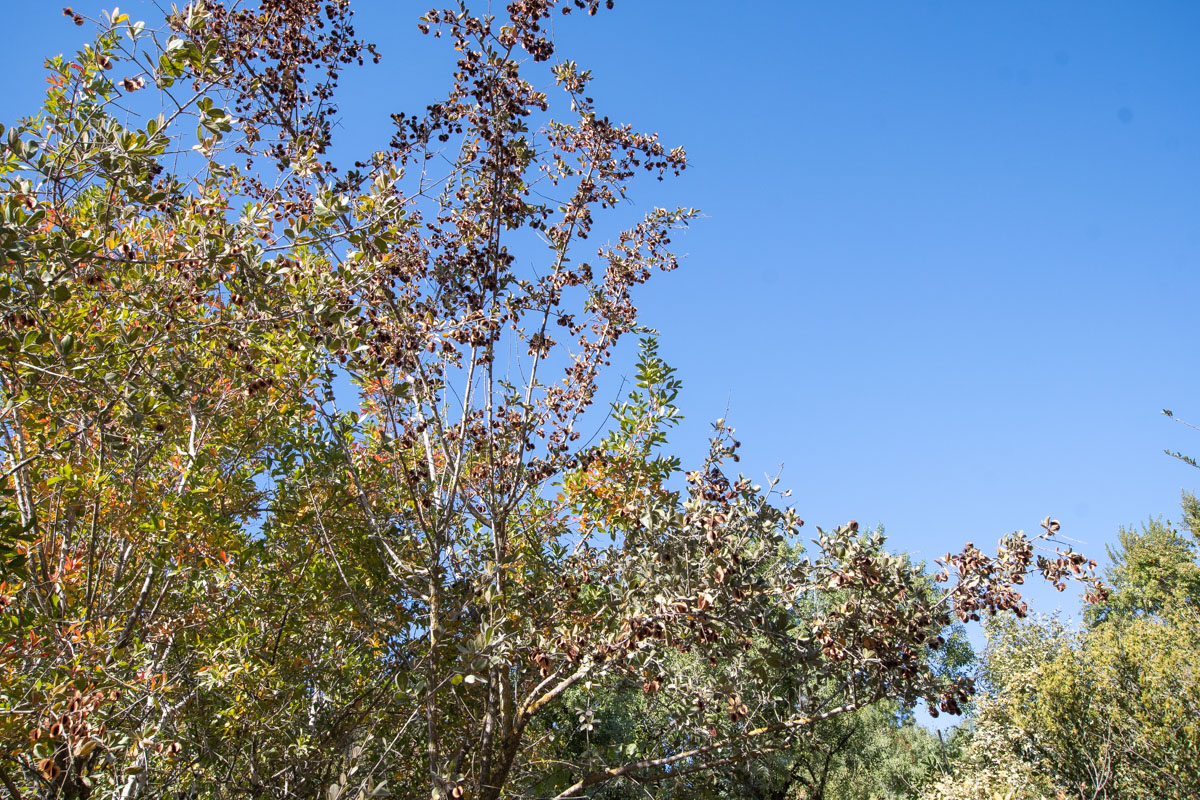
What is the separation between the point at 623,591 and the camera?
14.7 feet

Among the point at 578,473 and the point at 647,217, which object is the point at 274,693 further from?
the point at 647,217

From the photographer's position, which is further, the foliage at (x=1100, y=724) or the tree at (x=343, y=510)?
the foliage at (x=1100, y=724)

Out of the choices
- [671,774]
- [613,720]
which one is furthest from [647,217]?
[613,720]

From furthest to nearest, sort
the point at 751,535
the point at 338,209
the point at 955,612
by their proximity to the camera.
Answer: the point at 751,535, the point at 955,612, the point at 338,209

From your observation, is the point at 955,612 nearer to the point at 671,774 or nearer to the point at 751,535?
the point at 751,535

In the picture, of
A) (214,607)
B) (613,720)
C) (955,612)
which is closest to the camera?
(955,612)

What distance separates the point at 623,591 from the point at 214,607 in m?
3.66

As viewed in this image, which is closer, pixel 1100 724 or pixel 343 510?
pixel 343 510

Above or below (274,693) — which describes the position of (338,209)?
above

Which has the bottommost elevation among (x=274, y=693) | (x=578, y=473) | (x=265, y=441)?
(x=274, y=693)

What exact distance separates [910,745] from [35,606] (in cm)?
2675

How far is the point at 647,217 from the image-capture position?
19.1ft

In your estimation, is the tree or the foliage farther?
the foliage

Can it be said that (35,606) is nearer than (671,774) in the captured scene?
Yes
